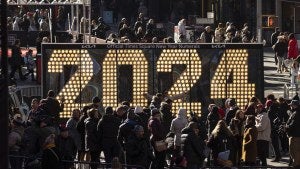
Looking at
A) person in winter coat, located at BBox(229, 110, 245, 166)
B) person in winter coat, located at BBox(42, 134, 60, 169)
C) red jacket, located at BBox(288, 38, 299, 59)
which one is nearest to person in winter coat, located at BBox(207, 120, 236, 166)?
person in winter coat, located at BBox(229, 110, 245, 166)

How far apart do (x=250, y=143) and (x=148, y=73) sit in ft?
17.3

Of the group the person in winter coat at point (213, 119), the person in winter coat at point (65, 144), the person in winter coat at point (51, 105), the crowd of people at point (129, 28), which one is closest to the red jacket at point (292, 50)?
the crowd of people at point (129, 28)

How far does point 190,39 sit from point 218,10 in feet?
27.8

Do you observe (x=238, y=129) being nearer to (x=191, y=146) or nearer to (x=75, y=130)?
(x=191, y=146)

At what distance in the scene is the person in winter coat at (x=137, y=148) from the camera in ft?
59.5

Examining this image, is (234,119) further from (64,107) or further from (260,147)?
(64,107)

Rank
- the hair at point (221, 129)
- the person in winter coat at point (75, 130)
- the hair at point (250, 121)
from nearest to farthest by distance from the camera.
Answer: the hair at point (221, 129), the hair at point (250, 121), the person in winter coat at point (75, 130)

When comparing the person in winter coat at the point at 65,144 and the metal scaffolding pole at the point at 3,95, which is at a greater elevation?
the metal scaffolding pole at the point at 3,95

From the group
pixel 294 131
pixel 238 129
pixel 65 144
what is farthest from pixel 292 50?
pixel 65 144

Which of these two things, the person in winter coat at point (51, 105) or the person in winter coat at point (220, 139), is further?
the person in winter coat at point (51, 105)

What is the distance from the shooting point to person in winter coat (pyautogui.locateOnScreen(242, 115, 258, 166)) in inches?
805

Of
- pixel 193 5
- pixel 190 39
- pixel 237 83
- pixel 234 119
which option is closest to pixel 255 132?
pixel 234 119

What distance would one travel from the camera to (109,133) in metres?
20.1

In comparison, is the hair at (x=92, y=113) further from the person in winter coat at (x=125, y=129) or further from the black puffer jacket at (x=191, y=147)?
the black puffer jacket at (x=191, y=147)
